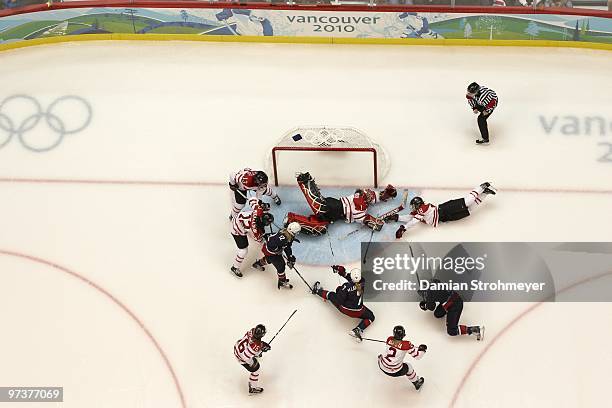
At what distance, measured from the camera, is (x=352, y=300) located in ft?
19.2

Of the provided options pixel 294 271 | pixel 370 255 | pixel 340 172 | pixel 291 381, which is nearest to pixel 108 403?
pixel 291 381

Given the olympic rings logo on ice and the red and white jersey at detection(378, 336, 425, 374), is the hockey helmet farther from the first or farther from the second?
the olympic rings logo on ice

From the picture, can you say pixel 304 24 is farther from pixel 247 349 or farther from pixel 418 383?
pixel 418 383

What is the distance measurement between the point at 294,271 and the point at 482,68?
304 centimetres

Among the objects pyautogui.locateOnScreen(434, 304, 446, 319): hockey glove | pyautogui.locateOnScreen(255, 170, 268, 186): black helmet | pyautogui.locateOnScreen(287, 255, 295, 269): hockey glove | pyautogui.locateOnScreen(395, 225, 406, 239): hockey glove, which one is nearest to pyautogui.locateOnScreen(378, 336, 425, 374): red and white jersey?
pyautogui.locateOnScreen(434, 304, 446, 319): hockey glove

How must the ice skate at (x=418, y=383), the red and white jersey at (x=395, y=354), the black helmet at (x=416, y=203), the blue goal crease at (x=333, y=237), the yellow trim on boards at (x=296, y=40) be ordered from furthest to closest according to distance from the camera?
the yellow trim on boards at (x=296, y=40) < the black helmet at (x=416, y=203) < the blue goal crease at (x=333, y=237) < the ice skate at (x=418, y=383) < the red and white jersey at (x=395, y=354)

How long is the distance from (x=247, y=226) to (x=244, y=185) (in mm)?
392

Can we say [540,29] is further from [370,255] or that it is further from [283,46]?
[370,255]

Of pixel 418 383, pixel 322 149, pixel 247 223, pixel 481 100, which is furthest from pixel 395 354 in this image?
pixel 481 100

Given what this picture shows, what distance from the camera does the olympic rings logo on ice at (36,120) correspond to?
24.4ft

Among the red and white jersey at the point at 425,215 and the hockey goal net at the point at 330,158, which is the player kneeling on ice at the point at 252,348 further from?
the hockey goal net at the point at 330,158

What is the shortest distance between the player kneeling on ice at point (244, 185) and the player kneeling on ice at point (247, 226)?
0.10m

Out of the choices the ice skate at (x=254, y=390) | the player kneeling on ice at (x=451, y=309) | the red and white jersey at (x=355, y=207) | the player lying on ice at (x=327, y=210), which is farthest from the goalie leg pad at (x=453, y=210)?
the ice skate at (x=254, y=390)

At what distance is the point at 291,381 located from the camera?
5.71 metres
